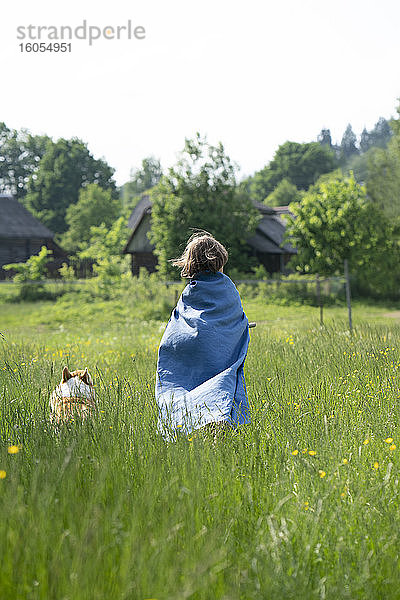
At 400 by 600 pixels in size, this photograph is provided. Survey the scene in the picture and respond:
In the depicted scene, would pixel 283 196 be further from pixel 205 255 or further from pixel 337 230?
pixel 205 255

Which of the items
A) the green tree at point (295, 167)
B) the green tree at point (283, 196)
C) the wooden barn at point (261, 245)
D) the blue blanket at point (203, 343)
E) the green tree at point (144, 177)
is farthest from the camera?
the green tree at point (144, 177)

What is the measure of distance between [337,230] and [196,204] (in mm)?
7614

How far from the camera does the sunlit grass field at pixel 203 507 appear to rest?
202 centimetres

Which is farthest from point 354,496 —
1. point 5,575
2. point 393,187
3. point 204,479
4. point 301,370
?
point 393,187

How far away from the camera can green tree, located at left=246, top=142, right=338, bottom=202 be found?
273 ft

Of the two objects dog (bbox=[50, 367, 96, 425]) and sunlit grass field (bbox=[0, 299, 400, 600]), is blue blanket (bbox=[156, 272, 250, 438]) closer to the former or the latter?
sunlit grass field (bbox=[0, 299, 400, 600])

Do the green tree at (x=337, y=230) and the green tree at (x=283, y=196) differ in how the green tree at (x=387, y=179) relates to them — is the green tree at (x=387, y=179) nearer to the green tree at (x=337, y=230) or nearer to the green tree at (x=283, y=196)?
the green tree at (x=337, y=230)

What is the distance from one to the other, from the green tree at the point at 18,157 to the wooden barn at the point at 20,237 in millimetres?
25528

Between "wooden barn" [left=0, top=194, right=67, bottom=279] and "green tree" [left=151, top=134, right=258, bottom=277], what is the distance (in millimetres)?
17529

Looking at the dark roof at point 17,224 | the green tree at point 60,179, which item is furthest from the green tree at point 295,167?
the dark roof at point 17,224

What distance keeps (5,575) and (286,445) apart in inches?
69.3

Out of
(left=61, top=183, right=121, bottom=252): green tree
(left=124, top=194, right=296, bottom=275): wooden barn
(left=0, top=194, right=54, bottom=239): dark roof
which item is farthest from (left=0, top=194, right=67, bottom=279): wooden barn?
(left=124, top=194, right=296, bottom=275): wooden barn

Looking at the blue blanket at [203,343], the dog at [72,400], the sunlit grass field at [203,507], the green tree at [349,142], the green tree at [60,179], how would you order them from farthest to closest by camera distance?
the green tree at [349,142] → the green tree at [60,179] → the blue blanket at [203,343] → the dog at [72,400] → the sunlit grass field at [203,507]

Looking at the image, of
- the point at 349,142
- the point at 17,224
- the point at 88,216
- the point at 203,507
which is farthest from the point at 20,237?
the point at 349,142
